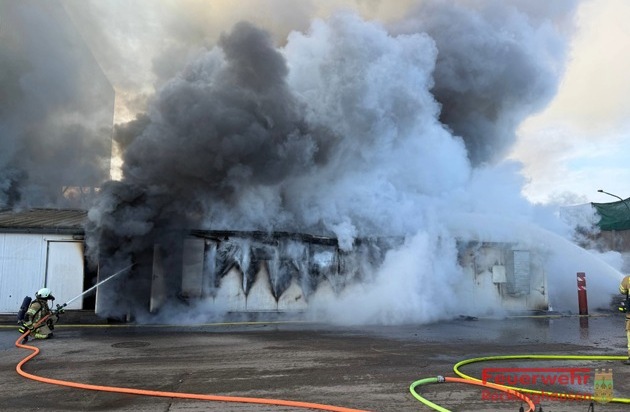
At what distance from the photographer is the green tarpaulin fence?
23625 millimetres

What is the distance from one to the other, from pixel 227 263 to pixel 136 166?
151 inches

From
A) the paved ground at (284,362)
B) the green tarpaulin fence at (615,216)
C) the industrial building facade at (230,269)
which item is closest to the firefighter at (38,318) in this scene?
the paved ground at (284,362)

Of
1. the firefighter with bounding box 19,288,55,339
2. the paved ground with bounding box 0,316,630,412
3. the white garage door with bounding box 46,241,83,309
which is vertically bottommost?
the paved ground with bounding box 0,316,630,412

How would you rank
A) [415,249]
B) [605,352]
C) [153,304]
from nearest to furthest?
[605,352] < [153,304] < [415,249]

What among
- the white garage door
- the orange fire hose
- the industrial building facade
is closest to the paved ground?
the orange fire hose

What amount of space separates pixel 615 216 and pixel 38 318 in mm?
26325

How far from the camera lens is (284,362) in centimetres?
679

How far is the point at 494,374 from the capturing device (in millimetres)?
5992

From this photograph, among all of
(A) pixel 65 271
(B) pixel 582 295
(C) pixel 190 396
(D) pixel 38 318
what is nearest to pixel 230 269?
(A) pixel 65 271

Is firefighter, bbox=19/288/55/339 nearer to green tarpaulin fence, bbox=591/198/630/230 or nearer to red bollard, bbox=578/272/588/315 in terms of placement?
red bollard, bbox=578/272/588/315

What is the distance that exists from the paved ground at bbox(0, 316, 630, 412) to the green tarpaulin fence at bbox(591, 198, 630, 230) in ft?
49.2

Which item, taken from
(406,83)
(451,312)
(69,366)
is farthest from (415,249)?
(69,366)

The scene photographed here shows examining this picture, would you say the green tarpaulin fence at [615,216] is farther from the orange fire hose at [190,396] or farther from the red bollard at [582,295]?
the orange fire hose at [190,396]

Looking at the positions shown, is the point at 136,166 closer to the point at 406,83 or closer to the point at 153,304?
the point at 153,304
